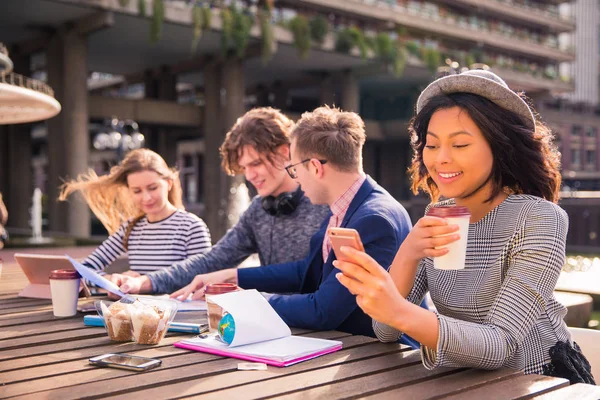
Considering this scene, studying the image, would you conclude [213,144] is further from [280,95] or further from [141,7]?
→ [280,95]

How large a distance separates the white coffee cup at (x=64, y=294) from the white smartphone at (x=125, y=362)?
85cm

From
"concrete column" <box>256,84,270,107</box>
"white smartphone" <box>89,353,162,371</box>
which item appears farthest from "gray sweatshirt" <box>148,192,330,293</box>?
"concrete column" <box>256,84,270,107</box>

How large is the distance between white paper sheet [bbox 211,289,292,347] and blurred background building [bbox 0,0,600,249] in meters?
16.2

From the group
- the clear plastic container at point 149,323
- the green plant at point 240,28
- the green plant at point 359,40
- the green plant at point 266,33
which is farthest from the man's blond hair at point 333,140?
the green plant at point 359,40

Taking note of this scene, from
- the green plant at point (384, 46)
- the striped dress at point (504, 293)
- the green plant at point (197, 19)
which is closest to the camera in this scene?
the striped dress at point (504, 293)

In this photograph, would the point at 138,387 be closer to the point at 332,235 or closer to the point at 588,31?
the point at 332,235

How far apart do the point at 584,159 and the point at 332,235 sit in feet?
163

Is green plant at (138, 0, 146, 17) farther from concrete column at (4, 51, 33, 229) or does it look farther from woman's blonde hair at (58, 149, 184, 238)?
woman's blonde hair at (58, 149, 184, 238)

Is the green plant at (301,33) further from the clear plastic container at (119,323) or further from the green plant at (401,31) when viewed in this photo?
the clear plastic container at (119,323)

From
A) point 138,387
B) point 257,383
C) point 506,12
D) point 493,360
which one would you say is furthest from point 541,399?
point 506,12

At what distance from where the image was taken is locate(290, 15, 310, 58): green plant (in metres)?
25.3

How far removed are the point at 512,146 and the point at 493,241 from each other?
27 cm

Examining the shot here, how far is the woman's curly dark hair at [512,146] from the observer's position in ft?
6.64

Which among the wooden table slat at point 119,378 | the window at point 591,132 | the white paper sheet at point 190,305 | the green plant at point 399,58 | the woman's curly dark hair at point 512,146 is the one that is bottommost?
the white paper sheet at point 190,305
